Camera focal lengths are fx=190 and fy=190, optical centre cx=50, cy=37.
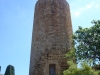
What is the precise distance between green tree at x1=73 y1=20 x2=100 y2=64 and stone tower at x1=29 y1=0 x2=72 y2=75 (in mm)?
1179

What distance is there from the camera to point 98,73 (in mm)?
8008

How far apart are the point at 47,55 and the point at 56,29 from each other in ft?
6.14

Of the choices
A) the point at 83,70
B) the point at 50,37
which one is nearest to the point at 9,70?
the point at 50,37

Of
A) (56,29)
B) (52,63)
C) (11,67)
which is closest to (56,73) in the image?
(52,63)

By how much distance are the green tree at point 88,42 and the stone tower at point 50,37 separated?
118 centimetres

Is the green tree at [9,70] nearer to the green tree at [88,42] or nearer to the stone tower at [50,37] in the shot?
the stone tower at [50,37]

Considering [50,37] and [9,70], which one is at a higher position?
[50,37]

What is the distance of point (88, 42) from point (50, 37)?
8.17 feet

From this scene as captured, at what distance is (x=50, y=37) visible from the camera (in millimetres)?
12078

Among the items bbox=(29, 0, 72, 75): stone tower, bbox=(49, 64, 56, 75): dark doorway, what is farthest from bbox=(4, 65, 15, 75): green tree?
bbox=(49, 64, 56, 75): dark doorway

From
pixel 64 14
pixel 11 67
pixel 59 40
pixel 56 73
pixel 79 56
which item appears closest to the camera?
pixel 79 56

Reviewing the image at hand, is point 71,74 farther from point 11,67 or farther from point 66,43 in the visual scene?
point 11,67

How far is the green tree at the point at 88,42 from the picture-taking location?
10.4 metres

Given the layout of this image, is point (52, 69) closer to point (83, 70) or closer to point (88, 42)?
point (88, 42)
